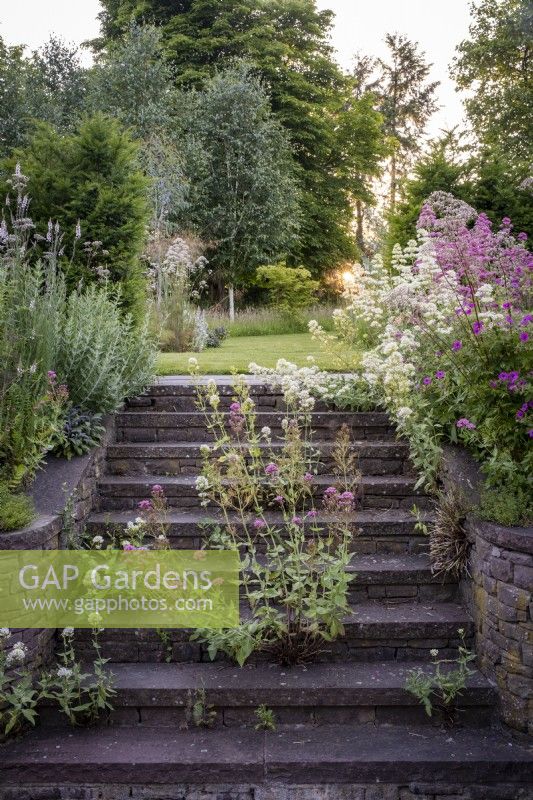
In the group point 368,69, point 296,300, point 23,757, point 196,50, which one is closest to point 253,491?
point 23,757

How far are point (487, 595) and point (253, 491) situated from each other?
1291 mm

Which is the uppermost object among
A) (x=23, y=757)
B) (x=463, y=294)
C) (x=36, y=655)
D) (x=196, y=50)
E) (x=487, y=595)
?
(x=196, y=50)

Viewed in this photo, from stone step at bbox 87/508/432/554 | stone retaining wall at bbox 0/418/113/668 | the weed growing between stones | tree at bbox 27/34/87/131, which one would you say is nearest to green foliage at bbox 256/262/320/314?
tree at bbox 27/34/87/131

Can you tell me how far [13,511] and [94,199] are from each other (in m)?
3.94

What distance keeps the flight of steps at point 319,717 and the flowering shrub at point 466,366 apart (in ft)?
2.20

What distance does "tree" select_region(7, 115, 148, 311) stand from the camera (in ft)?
21.7

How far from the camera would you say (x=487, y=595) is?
3609 millimetres

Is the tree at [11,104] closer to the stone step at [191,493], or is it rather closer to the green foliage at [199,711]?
the stone step at [191,493]

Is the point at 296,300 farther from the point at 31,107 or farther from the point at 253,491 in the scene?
the point at 253,491

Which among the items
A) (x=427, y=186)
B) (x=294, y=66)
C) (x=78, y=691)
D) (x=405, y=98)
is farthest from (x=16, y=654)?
(x=405, y=98)

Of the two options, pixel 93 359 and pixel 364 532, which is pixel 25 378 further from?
pixel 364 532

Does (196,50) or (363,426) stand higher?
(196,50)

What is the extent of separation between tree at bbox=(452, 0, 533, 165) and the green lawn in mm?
10109

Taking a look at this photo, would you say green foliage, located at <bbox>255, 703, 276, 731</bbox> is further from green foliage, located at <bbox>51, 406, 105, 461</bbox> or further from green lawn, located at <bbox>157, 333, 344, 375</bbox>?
green lawn, located at <bbox>157, 333, 344, 375</bbox>
